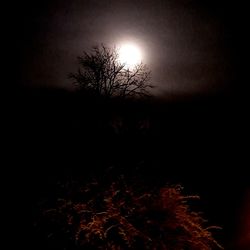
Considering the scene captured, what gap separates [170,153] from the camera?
45.1 feet

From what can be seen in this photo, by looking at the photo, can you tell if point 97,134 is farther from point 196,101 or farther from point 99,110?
point 196,101

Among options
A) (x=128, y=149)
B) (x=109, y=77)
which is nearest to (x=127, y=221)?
(x=128, y=149)

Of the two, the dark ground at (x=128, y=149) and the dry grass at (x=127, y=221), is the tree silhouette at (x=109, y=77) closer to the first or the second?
the dark ground at (x=128, y=149)

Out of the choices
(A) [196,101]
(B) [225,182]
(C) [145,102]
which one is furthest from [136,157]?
(A) [196,101]

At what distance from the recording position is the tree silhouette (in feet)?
54.5

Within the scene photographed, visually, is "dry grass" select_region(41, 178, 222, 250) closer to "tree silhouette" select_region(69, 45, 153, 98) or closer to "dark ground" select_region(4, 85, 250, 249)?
"dark ground" select_region(4, 85, 250, 249)

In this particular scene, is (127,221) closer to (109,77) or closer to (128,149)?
(128,149)

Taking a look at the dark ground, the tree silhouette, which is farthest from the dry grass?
the tree silhouette

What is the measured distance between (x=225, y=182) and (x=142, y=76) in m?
6.85

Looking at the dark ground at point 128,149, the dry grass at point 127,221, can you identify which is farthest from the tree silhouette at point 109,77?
the dry grass at point 127,221

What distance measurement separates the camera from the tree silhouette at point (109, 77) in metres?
16.6

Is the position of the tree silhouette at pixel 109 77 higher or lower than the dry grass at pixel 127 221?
higher

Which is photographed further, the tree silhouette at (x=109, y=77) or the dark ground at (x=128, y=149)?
the tree silhouette at (x=109, y=77)

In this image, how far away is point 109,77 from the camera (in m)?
17.0
